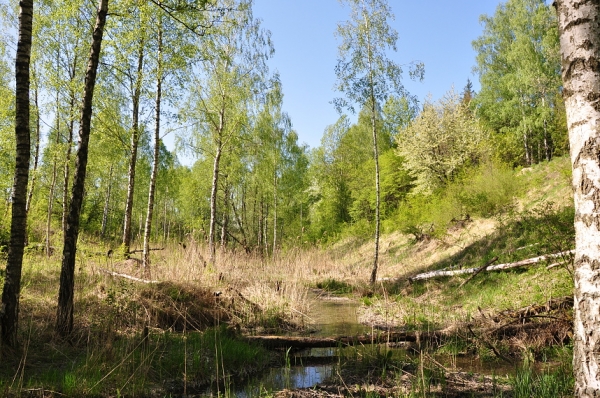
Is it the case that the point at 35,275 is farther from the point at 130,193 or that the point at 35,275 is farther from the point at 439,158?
the point at 439,158

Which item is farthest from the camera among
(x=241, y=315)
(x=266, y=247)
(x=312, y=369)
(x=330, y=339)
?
(x=266, y=247)

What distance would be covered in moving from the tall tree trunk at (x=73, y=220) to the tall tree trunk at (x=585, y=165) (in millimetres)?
5000

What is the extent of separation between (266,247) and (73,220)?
11440 millimetres

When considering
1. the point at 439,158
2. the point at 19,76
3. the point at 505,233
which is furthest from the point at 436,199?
the point at 19,76

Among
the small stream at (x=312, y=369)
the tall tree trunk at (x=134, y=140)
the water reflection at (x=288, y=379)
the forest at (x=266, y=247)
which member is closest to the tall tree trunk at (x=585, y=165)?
the forest at (x=266, y=247)

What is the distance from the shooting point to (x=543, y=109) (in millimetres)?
22578

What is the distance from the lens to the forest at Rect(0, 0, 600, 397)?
13.7 feet

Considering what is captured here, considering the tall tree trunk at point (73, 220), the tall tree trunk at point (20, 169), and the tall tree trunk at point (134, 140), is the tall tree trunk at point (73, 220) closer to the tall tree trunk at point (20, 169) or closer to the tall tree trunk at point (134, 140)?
the tall tree trunk at point (20, 169)

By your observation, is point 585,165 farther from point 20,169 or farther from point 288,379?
point 20,169

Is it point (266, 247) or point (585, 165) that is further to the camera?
point (266, 247)

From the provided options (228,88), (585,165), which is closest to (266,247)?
(228,88)

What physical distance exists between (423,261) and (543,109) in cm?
1437

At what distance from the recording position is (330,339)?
18.2 feet

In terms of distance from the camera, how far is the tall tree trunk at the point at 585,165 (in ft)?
7.15
